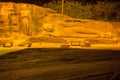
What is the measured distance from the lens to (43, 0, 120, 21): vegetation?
2794 centimetres

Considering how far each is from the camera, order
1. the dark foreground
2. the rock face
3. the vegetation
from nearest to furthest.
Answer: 1. the dark foreground
2. the rock face
3. the vegetation

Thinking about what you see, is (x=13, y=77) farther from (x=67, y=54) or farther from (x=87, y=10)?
(x=87, y=10)

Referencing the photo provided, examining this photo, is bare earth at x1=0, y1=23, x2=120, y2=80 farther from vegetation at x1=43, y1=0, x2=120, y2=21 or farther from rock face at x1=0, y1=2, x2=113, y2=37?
vegetation at x1=43, y1=0, x2=120, y2=21

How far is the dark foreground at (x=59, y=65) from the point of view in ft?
37.2

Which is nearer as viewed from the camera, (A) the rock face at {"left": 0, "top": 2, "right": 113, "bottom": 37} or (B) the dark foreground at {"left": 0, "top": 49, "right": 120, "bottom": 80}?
(B) the dark foreground at {"left": 0, "top": 49, "right": 120, "bottom": 80}

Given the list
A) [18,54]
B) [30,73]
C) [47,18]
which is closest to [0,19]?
[47,18]

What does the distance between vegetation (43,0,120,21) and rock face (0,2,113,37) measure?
17.4ft

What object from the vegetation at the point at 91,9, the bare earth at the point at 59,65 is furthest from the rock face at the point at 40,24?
the vegetation at the point at 91,9

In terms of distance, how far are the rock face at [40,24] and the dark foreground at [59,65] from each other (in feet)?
15.9

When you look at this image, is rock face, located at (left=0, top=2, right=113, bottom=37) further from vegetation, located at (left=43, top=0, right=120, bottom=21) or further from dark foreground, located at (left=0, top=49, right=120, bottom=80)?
vegetation, located at (left=43, top=0, right=120, bottom=21)

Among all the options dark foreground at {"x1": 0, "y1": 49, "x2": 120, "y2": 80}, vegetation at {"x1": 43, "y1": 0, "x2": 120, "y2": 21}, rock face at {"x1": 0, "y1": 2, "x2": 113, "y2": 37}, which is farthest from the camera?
vegetation at {"x1": 43, "y1": 0, "x2": 120, "y2": 21}

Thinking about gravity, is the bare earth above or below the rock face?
below

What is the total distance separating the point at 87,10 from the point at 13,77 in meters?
18.0

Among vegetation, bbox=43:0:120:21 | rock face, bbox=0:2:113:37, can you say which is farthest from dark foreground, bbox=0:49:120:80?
vegetation, bbox=43:0:120:21
